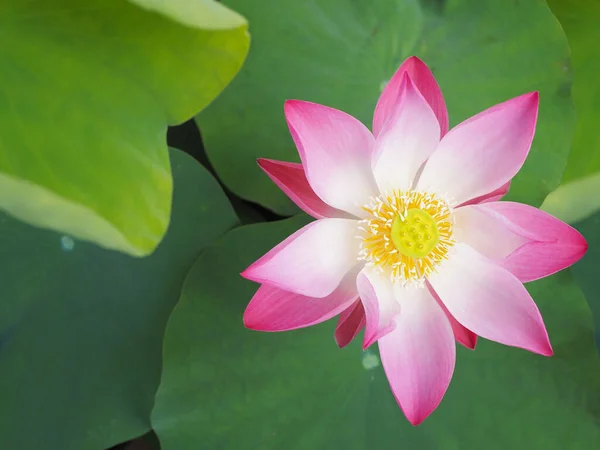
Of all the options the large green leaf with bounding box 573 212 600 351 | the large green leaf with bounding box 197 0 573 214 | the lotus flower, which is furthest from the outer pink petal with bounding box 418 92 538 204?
the large green leaf with bounding box 573 212 600 351

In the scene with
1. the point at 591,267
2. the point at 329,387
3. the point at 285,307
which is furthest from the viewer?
the point at 591,267

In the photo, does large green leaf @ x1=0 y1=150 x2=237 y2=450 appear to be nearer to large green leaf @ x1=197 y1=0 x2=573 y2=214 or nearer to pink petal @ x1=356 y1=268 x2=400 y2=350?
large green leaf @ x1=197 y1=0 x2=573 y2=214

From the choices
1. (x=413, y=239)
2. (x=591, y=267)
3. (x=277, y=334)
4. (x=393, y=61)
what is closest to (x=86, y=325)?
(x=277, y=334)

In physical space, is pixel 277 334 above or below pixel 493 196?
below

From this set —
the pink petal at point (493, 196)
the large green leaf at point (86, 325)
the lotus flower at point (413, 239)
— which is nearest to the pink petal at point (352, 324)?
the lotus flower at point (413, 239)

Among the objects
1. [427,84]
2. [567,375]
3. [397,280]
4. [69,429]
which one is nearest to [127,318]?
[69,429]

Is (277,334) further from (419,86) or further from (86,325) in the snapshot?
(419,86)
